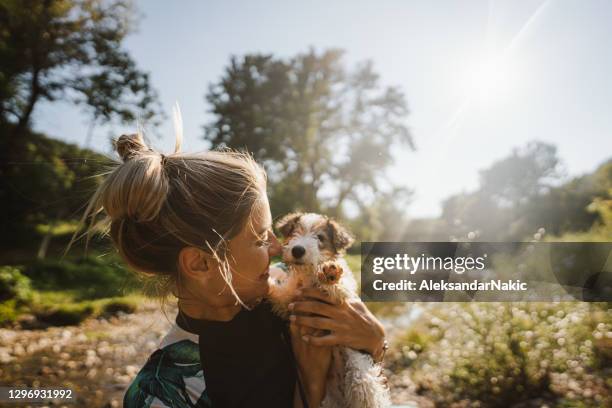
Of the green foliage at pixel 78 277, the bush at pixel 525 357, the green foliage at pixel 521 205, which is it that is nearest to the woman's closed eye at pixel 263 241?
the bush at pixel 525 357

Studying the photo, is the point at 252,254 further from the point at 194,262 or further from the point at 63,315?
the point at 63,315

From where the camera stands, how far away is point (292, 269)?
2574mm

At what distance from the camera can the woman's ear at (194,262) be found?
1817mm

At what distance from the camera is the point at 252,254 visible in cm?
195

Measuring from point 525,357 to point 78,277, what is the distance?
1408 centimetres

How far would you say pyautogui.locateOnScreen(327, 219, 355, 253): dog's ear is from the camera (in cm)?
287

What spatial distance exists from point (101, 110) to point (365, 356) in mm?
12390

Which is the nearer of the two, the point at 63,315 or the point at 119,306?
the point at 63,315

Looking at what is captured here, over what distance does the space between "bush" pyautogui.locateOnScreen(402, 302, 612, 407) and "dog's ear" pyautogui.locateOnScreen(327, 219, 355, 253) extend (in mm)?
3166

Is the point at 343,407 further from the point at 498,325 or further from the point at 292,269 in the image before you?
the point at 498,325

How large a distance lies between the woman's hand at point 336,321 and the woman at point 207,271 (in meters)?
0.02

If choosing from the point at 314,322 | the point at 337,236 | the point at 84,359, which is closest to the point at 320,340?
the point at 314,322

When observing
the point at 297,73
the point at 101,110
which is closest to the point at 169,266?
the point at 101,110

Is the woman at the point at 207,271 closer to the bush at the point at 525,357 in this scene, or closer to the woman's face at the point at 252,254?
the woman's face at the point at 252,254
